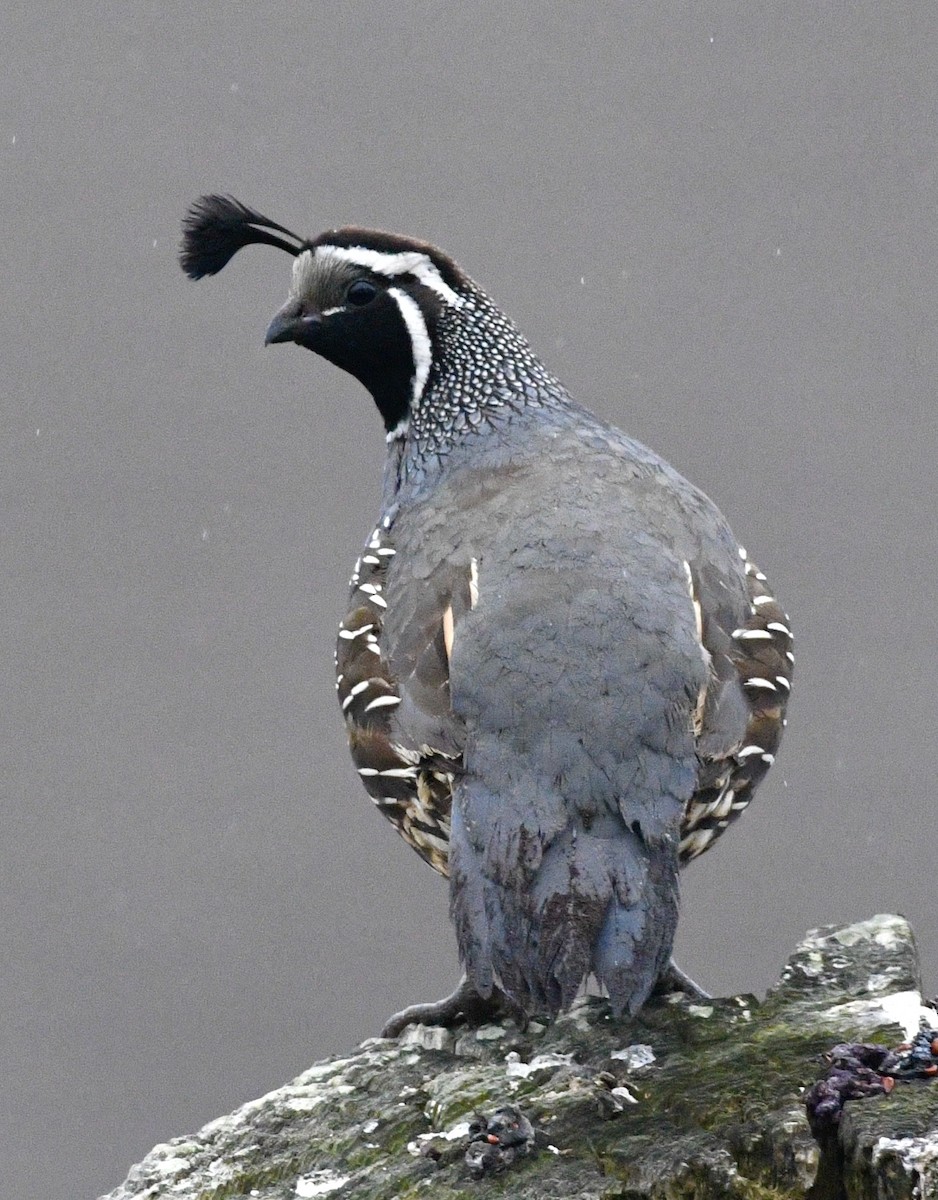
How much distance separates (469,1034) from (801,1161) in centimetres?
98

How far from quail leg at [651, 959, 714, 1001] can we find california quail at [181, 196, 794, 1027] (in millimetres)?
199

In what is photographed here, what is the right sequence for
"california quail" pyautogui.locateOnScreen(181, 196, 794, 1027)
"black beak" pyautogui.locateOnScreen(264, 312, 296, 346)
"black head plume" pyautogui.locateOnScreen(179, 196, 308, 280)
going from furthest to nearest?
"black head plume" pyautogui.locateOnScreen(179, 196, 308, 280) → "black beak" pyautogui.locateOnScreen(264, 312, 296, 346) → "california quail" pyautogui.locateOnScreen(181, 196, 794, 1027)

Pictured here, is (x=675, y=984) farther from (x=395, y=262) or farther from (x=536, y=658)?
(x=395, y=262)

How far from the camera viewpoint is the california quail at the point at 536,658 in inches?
133

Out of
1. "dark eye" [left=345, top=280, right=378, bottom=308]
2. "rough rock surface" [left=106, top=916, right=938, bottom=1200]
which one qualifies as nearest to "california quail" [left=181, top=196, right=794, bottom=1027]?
"dark eye" [left=345, top=280, right=378, bottom=308]

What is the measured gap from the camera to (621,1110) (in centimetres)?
298

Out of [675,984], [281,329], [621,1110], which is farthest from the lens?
[281,329]

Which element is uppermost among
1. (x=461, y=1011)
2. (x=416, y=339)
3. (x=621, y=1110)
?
(x=416, y=339)

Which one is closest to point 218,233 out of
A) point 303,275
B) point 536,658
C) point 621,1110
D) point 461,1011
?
point 303,275

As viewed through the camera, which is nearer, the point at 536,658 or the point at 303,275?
the point at 536,658

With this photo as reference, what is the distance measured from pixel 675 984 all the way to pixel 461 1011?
430mm

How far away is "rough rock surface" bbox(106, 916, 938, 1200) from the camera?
2.69m

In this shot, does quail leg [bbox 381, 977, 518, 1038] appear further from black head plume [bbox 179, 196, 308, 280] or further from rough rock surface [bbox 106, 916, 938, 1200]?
black head plume [bbox 179, 196, 308, 280]

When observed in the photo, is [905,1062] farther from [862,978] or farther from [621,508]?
[621,508]
